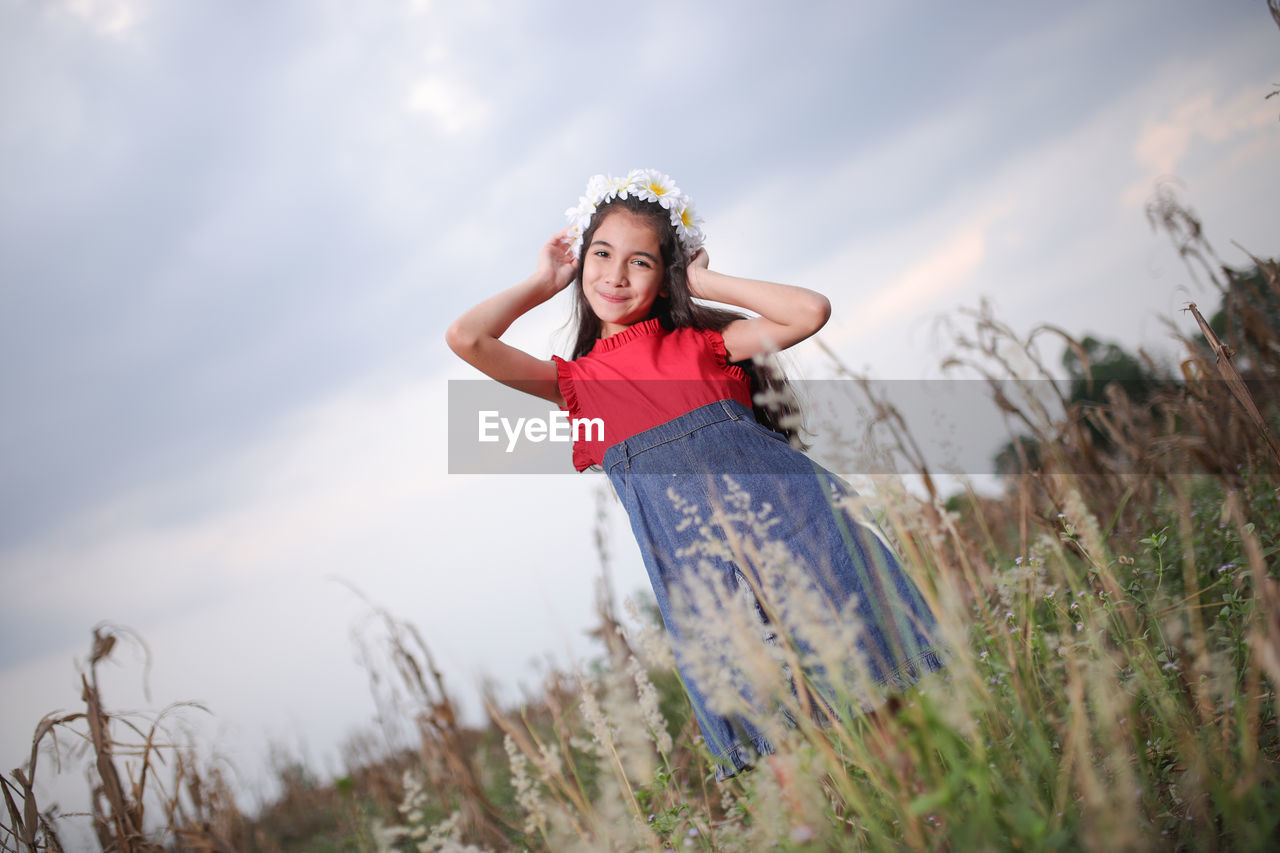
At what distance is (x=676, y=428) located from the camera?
8.29 feet

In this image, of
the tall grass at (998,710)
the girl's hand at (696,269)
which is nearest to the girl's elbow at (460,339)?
the girl's hand at (696,269)

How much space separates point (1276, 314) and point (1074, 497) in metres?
3.43

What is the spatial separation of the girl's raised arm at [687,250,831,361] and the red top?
0.33 ft

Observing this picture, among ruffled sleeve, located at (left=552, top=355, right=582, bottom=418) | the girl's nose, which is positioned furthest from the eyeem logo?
the girl's nose

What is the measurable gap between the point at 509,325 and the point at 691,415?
75 cm

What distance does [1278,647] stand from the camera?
1.04 metres

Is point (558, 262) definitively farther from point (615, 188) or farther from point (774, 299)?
point (774, 299)

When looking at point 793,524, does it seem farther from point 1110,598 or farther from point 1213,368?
point 1213,368

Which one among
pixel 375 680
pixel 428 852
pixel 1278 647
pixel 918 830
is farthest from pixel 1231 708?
pixel 375 680

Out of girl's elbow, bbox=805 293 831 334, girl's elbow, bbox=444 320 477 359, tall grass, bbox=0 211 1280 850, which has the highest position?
girl's elbow, bbox=444 320 477 359

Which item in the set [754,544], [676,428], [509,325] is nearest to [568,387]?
[509,325]

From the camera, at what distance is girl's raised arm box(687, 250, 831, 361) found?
2576 mm

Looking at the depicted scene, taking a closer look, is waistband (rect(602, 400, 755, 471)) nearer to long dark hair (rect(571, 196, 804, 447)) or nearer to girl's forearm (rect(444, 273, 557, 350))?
long dark hair (rect(571, 196, 804, 447))

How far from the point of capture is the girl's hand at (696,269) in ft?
9.07
